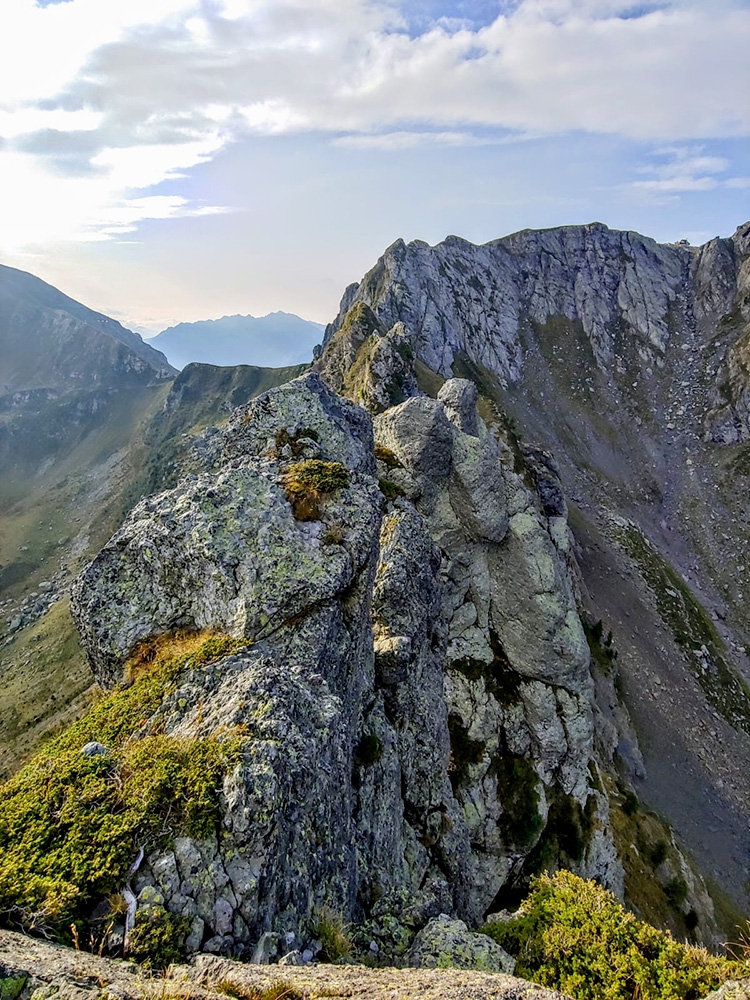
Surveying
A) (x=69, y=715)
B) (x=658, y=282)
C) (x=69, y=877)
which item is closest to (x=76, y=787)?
(x=69, y=877)

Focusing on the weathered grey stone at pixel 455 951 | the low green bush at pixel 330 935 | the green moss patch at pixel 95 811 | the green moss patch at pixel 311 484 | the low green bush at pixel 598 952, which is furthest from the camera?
the green moss patch at pixel 311 484

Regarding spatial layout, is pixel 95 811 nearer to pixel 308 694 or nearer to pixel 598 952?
pixel 308 694

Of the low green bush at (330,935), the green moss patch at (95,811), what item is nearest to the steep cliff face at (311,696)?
the low green bush at (330,935)

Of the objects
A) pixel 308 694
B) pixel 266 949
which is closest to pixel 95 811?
pixel 266 949

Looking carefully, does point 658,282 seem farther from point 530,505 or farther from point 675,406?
point 530,505

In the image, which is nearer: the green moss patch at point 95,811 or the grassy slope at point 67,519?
the green moss patch at point 95,811

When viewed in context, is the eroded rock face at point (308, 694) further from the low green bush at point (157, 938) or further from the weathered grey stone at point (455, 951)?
the weathered grey stone at point (455, 951)
